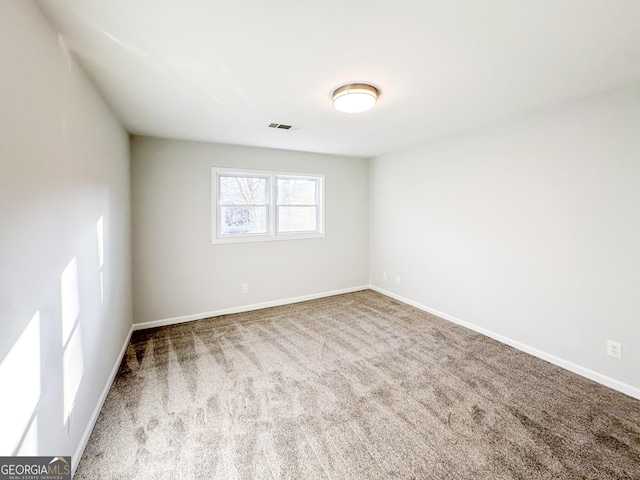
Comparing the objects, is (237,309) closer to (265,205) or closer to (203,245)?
(203,245)

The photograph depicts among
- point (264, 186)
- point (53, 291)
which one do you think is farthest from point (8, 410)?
point (264, 186)

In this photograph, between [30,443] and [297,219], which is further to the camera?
[297,219]

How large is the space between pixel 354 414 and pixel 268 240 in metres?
2.86

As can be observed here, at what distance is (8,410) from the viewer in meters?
1.04

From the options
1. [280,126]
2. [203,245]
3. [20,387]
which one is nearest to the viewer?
[20,387]

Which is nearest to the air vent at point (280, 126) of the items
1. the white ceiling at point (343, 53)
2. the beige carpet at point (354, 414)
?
the white ceiling at point (343, 53)

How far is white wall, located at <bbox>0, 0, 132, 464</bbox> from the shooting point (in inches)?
42.6

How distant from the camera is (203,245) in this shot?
12.9 feet

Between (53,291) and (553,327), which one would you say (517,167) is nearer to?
(553,327)

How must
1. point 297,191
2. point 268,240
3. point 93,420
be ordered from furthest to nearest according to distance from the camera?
point 297,191 → point 268,240 → point 93,420

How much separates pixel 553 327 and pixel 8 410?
3868 millimetres

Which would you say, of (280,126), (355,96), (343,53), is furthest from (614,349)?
(280,126)

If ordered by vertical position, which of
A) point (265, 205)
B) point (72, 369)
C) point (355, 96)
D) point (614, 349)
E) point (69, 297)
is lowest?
point (614, 349)

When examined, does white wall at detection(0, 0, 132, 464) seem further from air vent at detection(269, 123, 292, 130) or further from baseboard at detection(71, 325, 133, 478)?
air vent at detection(269, 123, 292, 130)
